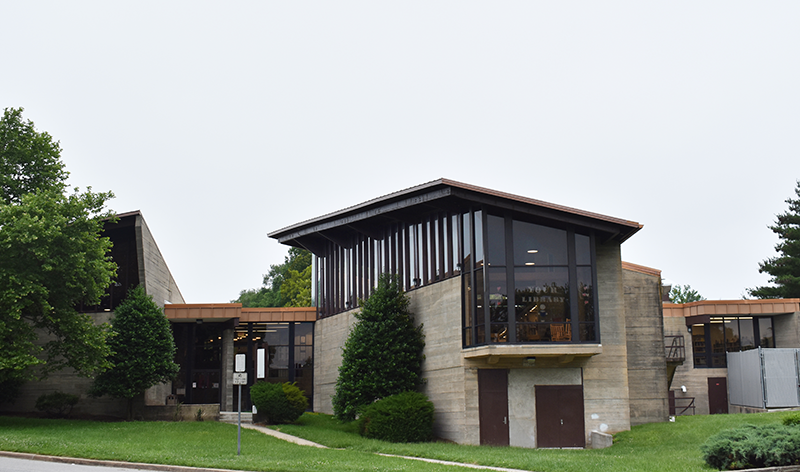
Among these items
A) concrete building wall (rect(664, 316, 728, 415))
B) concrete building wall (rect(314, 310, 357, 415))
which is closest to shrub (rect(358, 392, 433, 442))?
concrete building wall (rect(314, 310, 357, 415))

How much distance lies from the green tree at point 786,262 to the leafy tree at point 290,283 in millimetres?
39046

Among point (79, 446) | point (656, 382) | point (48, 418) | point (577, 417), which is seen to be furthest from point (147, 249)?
point (656, 382)

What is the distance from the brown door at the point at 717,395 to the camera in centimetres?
3953

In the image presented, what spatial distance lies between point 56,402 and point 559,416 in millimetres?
21478

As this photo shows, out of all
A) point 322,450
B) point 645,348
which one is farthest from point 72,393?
point 645,348

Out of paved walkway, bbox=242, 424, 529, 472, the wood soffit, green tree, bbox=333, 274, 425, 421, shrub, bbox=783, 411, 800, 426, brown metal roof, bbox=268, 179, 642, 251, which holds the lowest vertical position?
paved walkway, bbox=242, 424, 529, 472

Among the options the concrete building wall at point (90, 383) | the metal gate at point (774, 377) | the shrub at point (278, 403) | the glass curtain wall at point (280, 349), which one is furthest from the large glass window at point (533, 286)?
the concrete building wall at point (90, 383)

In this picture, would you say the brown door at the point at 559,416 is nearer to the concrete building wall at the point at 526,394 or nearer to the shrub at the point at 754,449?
the concrete building wall at the point at 526,394

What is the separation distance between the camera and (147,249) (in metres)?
33.1

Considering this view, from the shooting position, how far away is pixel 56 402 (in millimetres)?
31203

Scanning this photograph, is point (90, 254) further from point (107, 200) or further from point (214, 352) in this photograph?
point (214, 352)

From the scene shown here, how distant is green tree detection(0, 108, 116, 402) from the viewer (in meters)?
24.7

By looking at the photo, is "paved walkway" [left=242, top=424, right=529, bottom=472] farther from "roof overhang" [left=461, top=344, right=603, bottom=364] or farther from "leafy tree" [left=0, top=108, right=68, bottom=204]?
"leafy tree" [left=0, top=108, right=68, bottom=204]

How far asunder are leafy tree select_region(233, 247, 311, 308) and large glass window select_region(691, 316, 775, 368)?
34.3 meters
